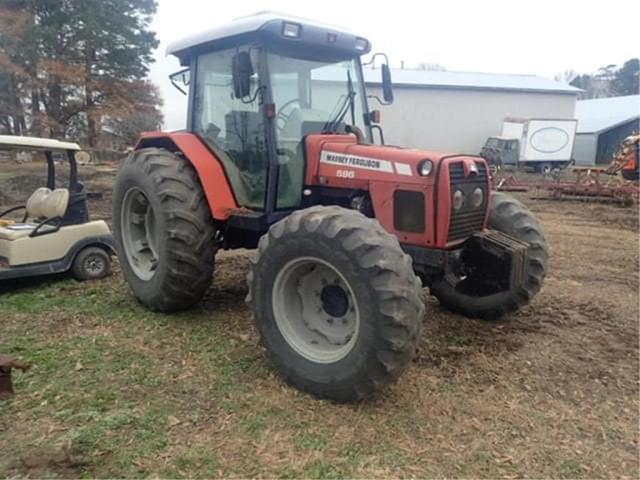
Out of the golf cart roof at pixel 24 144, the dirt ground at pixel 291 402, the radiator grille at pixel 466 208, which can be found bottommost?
the dirt ground at pixel 291 402

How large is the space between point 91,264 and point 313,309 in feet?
10.8

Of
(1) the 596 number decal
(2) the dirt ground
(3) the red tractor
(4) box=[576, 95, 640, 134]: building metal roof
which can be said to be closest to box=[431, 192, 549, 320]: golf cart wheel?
(3) the red tractor

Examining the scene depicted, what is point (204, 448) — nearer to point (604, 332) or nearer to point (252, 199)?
point (252, 199)

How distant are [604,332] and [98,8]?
25.7m

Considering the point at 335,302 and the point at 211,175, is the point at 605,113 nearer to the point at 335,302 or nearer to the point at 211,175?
the point at 211,175

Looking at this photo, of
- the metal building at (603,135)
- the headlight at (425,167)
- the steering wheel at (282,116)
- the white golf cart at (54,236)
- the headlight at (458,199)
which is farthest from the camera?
the metal building at (603,135)

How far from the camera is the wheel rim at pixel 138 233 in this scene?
5.01m

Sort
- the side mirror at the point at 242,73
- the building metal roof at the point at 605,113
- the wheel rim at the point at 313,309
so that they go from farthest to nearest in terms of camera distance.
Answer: the building metal roof at the point at 605,113 < the side mirror at the point at 242,73 < the wheel rim at the point at 313,309

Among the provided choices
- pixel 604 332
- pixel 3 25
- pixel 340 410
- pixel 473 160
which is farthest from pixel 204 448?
pixel 3 25

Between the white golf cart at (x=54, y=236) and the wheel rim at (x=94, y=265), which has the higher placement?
the white golf cart at (x=54, y=236)

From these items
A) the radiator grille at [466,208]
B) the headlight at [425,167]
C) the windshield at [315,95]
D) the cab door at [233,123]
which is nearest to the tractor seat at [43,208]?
the cab door at [233,123]

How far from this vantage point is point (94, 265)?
5.82 metres

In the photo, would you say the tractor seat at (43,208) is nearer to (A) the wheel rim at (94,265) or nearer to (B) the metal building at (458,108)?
(A) the wheel rim at (94,265)

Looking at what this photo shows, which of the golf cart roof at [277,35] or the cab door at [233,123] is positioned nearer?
the golf cart roof at [277,35]
